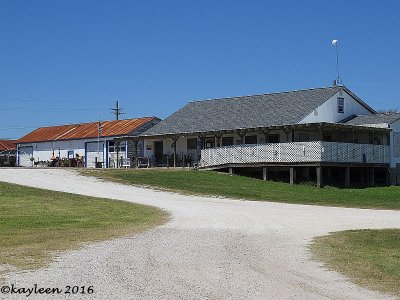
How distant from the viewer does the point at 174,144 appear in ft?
154

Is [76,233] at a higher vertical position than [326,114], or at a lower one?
lower

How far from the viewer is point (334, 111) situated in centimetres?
4497

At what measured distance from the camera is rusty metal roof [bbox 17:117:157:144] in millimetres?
55469

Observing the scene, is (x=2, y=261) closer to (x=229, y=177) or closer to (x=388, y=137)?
(x=229, y=177)

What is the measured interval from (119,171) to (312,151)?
37.0 feet

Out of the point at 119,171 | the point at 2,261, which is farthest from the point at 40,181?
the point at 2,261

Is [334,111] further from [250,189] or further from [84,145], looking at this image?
[84,145]

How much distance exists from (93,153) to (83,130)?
4360 mm

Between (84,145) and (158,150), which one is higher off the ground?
(84,145)

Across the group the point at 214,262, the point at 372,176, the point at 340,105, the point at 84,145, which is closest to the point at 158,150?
the point at 84,145

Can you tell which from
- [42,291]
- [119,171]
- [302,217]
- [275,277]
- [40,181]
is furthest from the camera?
[119,171]

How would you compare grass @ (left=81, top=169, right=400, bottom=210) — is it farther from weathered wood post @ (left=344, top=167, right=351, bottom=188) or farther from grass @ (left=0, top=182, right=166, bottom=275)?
grass @ (left=0, top=182, right=166, bottom=275)

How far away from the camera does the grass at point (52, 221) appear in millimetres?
12930

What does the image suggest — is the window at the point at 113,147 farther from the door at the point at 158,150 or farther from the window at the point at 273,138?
the window at the point at 273,138
